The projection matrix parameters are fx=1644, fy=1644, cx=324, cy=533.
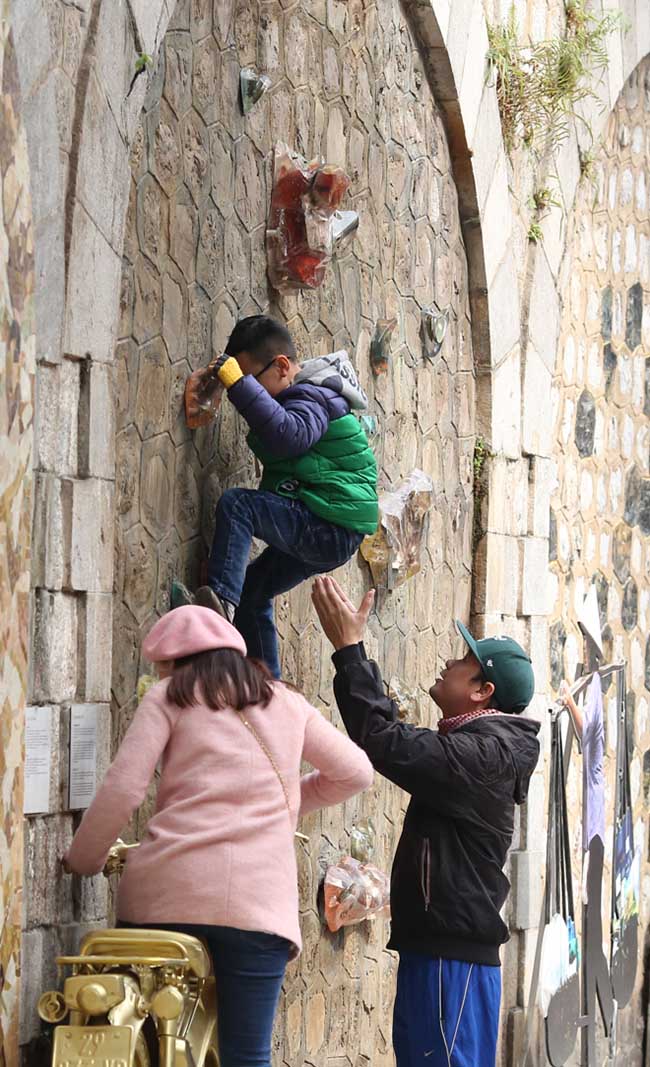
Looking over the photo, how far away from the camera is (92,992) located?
318 centimetres

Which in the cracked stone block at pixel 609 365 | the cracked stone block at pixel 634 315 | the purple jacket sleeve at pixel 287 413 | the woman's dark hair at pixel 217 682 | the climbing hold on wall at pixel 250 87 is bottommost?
the woman's dark hair at pixel 217 682

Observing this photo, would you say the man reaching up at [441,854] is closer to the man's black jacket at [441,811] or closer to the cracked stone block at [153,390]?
the man's black jacket at [441,811]

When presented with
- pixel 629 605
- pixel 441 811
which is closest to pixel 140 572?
pixel 441 811

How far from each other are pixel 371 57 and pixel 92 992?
144 inches

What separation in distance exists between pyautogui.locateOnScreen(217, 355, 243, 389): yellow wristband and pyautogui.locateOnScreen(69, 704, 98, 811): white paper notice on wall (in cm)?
93

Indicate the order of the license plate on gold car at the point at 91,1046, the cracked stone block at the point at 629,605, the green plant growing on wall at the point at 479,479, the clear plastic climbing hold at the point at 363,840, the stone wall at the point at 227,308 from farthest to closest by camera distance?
the cracked stone block at the point at 629,605 < the green plant growing on wall at the point at 479,479 < the clear plastic climbing hold at the point at 363,840 < the stone wall at the point at 227,308 < the license plate on gold car at the point at 91,1046

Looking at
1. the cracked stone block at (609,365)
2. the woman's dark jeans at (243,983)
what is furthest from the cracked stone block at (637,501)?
the woman's dark jeans at (243,983)

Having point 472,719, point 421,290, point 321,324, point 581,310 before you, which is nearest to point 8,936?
point 472,719

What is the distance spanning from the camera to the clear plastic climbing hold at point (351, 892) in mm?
5383

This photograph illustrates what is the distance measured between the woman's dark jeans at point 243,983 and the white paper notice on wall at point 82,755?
423 millimetres

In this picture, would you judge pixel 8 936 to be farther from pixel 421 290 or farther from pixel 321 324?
pixel 421 290

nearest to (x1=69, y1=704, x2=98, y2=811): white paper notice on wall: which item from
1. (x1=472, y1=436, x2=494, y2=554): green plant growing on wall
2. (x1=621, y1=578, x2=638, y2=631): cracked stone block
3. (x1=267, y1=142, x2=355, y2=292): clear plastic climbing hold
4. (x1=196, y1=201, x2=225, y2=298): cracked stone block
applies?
(x1=196, y1=201, x2=225, y2=298): cracked stone block

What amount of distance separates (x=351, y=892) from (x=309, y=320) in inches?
74.2

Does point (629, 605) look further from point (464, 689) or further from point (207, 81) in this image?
point (207, 81)
